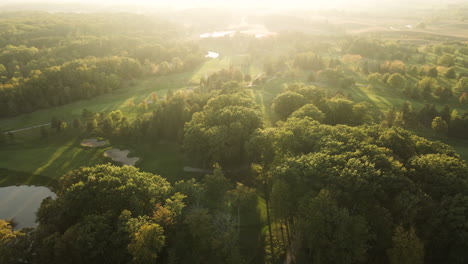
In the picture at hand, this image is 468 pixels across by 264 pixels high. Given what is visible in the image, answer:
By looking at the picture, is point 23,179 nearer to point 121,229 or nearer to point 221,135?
point 121,229

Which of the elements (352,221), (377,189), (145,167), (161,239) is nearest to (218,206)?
(161,239)

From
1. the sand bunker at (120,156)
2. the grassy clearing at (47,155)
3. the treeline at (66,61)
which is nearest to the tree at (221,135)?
the sand bunker at (120,156)

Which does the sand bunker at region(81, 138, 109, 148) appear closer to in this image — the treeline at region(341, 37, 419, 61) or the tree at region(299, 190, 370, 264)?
the tree at region(299, 190, 370, 264)

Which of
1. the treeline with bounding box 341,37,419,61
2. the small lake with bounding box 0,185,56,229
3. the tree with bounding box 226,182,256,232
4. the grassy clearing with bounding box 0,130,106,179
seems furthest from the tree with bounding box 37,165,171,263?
the treeline with bounding box 341,37,419,61

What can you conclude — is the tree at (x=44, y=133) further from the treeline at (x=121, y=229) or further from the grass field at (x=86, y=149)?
the treeline at (x=121, y=229)

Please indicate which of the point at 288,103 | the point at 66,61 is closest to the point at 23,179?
the point at 288,103
